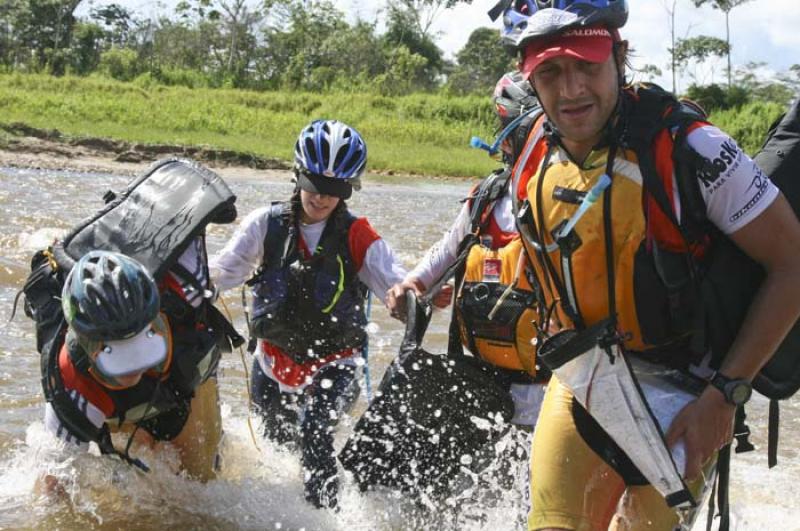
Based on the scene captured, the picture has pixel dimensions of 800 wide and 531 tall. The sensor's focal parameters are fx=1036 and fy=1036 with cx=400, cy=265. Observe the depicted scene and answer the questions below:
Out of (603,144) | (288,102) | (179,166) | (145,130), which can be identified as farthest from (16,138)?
(603,144)

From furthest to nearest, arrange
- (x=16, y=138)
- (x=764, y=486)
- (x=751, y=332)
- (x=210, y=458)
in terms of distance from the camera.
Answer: (x=16, y=138) → (x=764, y=486) → (x=210, y=458) → (x=751, y=332)

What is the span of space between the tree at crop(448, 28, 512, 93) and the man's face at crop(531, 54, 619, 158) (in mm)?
51823

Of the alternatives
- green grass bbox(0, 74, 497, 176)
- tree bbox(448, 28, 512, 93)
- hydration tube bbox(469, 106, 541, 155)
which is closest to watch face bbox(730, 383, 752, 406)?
hydration tube bbox(469, 106, 541, 155)

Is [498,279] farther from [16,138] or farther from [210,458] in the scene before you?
[16,138]

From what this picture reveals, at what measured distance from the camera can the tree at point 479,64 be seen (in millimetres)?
57188

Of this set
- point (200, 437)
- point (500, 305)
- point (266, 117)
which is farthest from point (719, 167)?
point (266, 117)

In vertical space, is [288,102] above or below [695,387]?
below

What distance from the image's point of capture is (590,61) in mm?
2783

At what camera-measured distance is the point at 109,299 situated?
3543 mm

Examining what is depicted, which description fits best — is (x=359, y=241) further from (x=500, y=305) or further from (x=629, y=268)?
(x=629, y=268)

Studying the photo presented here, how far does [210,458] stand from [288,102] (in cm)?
3527

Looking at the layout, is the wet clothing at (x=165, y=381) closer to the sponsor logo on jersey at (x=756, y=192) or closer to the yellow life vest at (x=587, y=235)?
the yellow life vest at (x=587, y=235)

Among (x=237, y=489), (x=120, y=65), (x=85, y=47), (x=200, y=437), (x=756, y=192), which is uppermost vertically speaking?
(x=756, y=192)

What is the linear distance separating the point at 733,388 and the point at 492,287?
1814mm
